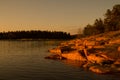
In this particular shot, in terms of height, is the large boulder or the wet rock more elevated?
the large boulder

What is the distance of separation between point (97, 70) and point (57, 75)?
718cm

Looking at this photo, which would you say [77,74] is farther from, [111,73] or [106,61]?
[106,61]

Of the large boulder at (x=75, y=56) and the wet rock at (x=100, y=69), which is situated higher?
the large boulder at (x=75, y=56)

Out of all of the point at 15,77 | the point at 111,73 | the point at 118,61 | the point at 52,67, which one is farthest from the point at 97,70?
the point at 15,77

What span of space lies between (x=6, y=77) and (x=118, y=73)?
1856 centimetres

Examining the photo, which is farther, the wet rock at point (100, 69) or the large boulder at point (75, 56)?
the large boulder at point (75, 56)

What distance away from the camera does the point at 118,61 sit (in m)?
47.3

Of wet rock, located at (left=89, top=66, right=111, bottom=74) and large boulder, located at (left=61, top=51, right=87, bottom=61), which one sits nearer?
wet rock, located at (left=89, top=66, right=111, bottom=74)

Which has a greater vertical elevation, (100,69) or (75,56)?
(75,56)

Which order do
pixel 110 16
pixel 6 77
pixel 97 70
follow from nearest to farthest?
1. pixel 6 77
2. pixel 97 70
3. pixel 110 16

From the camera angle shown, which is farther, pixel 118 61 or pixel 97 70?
pixel 118 61

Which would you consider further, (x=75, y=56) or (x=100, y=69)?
(x=75, y=56)

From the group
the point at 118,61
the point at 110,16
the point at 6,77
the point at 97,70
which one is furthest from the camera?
the point at 110,16

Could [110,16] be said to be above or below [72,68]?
above
